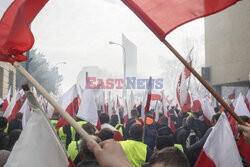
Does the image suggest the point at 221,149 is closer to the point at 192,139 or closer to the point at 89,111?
the point at 192,139

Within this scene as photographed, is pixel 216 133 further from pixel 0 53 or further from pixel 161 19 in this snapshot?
pixel 0 53

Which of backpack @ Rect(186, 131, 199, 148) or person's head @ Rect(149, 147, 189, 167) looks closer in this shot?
person's head @ Rect(149, 147, 189, 167)

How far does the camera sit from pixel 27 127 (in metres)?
1.87

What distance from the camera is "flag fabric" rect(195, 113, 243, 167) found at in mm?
3004

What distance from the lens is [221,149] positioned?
3119mm

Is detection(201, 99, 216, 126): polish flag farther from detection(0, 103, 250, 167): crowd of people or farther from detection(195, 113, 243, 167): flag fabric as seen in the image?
detection(195, 113, 243, 167): flag fabric

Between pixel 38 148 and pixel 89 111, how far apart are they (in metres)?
4.77

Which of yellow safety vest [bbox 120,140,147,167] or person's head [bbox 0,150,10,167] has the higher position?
person's head [bbox 0,150,10,167]

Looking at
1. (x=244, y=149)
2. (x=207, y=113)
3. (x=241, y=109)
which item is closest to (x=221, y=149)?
(x=244, y=149)

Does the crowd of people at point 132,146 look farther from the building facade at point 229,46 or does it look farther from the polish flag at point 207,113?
the building facade at point 229,46

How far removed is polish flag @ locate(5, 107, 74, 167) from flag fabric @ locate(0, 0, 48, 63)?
618 millimetres

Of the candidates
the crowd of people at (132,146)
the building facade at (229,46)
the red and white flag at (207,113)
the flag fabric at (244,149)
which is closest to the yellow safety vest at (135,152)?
the crowd of people at (132,146)

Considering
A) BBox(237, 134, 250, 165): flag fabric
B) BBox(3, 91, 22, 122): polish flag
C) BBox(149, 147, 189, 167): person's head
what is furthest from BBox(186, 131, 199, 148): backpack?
BBox(3, 91, 22, 122): polish flag

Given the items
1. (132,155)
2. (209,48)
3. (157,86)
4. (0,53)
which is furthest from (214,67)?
(0,53)
